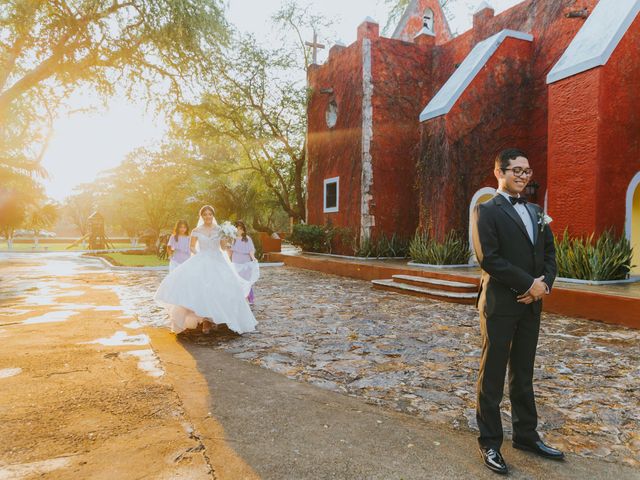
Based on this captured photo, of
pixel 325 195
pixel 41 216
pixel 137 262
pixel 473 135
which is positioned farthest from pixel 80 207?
pixel 473 135

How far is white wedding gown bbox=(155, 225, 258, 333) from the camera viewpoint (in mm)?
6102

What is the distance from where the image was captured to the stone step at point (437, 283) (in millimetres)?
9305

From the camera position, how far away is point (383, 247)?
51.8 ft

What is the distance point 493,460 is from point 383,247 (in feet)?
43.1

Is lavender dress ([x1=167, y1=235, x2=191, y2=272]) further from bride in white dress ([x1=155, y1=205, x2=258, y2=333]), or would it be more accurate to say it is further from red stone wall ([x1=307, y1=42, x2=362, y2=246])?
red stone wall ([x1=307, y1=42, x2=362, y2=246])

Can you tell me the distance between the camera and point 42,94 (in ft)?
43.7

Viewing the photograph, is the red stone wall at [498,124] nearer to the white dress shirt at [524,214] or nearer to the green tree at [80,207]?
the white dress shirt at [524,214]

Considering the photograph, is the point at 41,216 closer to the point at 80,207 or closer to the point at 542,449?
the point at 80,207

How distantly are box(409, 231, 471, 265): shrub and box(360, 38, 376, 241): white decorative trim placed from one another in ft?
10.8

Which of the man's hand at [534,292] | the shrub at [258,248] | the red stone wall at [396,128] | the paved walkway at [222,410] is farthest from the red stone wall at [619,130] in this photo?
the shrub at [258,248]

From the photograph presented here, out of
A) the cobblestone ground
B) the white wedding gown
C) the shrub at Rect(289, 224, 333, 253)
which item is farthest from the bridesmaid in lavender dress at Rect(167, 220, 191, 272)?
the shrub at Rect(289, 224, 333, 253)

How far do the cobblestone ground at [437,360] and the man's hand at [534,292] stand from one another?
116 cm

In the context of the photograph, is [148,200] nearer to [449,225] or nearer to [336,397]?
[449,225]

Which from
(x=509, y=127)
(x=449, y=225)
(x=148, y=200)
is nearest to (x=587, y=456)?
(x=449, y=225)
